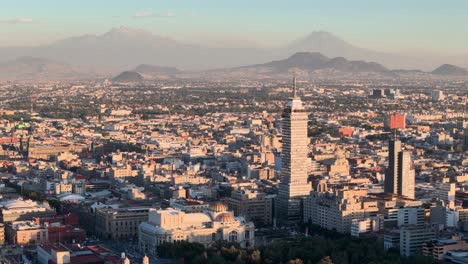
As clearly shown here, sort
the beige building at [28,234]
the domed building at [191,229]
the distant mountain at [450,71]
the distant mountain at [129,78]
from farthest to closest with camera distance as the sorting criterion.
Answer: the distant mountain at [450,71], the distant mountain at [129,78], the beige building at [28,234], the domed building at [191,229]

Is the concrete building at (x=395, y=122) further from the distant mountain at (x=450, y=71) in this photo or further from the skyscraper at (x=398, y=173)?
the distant mountain at (x=450, y=71)

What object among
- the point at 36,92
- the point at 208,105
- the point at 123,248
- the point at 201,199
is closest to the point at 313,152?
the point at 201,199

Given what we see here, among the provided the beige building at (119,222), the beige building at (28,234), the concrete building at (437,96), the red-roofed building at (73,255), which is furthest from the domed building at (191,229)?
the concrete building at (437,96)

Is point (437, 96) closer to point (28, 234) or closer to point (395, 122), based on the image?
point (395, 122)

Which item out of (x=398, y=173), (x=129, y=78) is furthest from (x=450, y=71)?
(x=398, y=173)

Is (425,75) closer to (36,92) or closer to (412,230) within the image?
(36,92)
